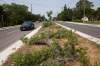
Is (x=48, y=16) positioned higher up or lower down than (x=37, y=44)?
higher up

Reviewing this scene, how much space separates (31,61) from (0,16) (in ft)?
223

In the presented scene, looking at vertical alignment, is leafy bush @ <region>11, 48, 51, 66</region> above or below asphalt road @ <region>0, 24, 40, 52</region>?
above

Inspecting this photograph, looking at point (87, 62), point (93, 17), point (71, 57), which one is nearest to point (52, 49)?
point (71, 57)

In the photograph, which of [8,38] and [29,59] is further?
[8,38]

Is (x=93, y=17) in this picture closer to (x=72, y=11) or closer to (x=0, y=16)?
(x=72, y=11)

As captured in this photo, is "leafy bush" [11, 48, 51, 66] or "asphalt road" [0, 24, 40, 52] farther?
"asphalt road" [0, 24, 40, 52]

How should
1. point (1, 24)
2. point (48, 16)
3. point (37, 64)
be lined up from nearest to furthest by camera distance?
point (37, 64), point (48, 16), point (1, 24)

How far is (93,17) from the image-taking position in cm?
16100

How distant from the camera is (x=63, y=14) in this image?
16912cm

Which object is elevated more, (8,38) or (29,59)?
(29,59)

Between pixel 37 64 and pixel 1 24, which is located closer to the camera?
pixel 37 64

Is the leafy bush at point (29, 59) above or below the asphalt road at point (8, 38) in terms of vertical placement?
above

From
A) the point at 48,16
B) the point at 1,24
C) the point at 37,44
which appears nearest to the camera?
the point at 37,44

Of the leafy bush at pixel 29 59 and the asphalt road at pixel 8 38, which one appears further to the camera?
the asphalt road at pixel 8 38
